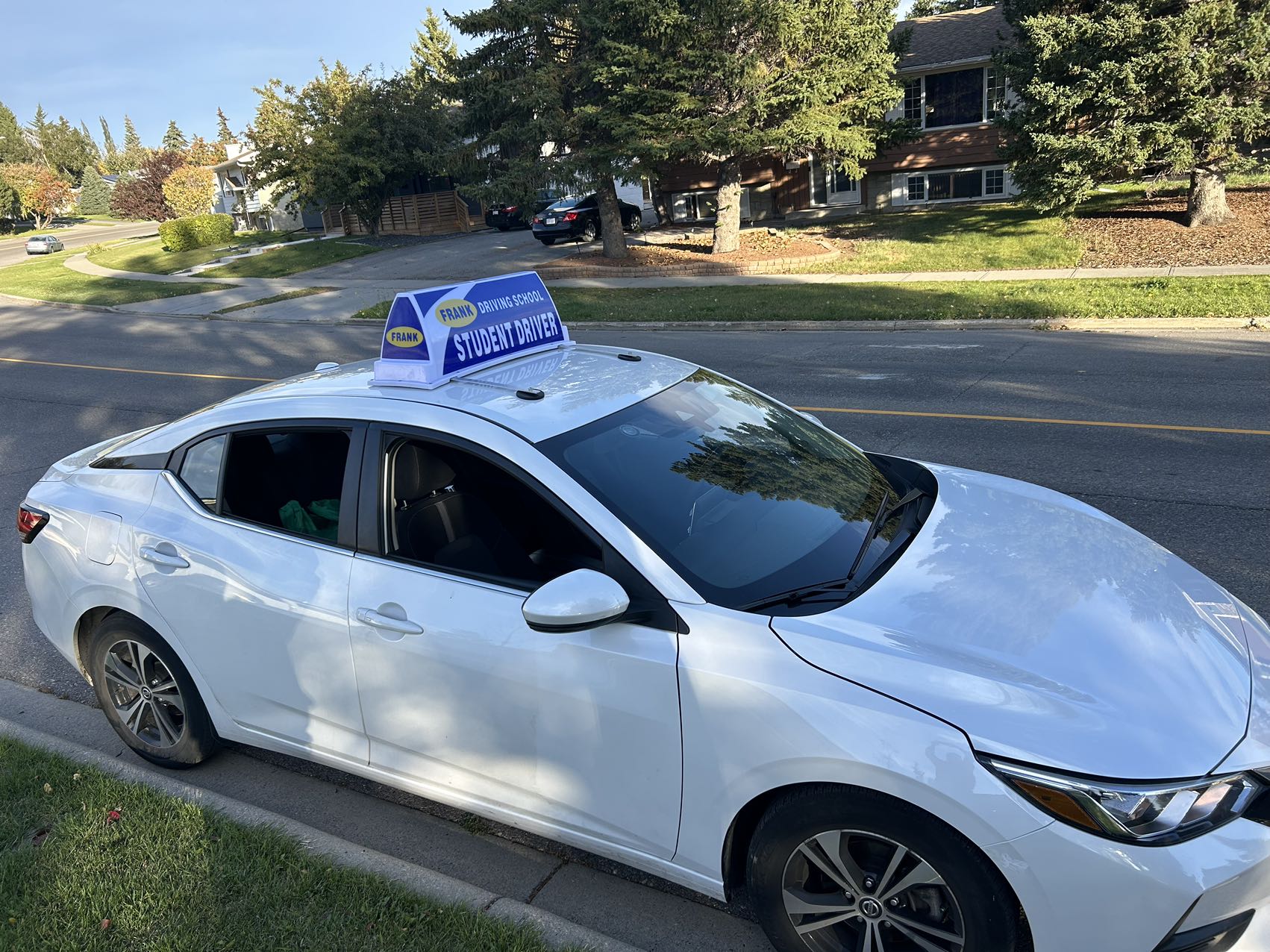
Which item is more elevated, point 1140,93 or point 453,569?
point 1140,93

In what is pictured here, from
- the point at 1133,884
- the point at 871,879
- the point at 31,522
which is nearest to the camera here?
the point at 1133,884

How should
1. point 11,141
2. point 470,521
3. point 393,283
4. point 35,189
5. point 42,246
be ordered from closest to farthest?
1. point 470,521
2. point 393,283
3. point 42,246
4. point 35,189
5. point 11,141

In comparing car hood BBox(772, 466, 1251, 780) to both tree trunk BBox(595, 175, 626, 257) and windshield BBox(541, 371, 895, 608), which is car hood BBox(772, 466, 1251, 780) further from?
tree trunk BBox(595, 175, 626, 257)

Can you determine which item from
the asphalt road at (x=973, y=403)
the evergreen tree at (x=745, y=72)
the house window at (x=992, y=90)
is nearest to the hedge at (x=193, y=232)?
the asphalt road at (x=973, y=403)

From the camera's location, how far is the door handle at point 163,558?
3625mm

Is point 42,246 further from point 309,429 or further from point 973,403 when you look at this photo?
point 309,429

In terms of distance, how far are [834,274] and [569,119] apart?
7559 mm

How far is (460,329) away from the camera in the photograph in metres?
3.68

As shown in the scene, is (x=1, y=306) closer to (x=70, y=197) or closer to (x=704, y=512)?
(x=704, y=512)

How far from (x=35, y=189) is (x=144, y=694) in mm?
92983

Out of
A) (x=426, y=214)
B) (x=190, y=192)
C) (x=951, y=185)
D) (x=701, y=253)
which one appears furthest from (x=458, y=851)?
(x=190, y=192)

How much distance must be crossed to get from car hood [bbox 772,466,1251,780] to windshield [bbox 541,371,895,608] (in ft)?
0.84

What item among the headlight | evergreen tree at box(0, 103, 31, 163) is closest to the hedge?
the headlight

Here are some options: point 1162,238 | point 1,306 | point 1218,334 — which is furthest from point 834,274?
point 1,306
